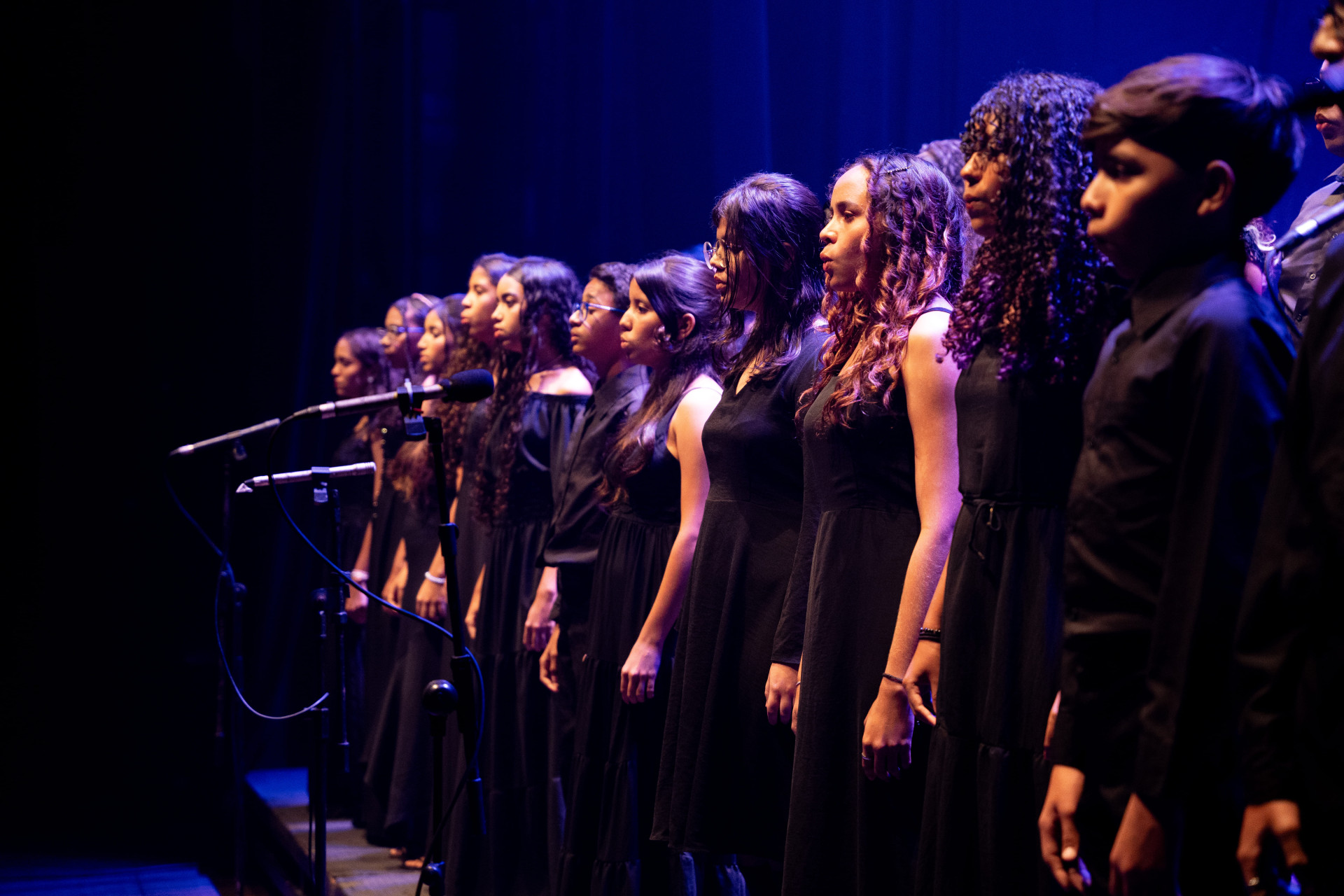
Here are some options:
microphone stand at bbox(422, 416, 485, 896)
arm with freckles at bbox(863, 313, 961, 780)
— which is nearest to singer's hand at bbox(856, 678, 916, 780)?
arm with freckles at bbox(863, 313, 961, 780)

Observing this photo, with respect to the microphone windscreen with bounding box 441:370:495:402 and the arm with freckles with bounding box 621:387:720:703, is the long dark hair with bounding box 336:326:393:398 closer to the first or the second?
the arm with freckles with bounding box 621:387:720:703

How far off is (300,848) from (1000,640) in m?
3.43

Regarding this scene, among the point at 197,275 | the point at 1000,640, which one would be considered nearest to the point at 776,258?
the point at 1000,640

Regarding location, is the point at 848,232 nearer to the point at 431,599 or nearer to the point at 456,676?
the point at 456,676

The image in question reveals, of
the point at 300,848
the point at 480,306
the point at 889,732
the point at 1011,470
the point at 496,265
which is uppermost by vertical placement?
the point at 496,265

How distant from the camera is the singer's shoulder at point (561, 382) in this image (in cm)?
385

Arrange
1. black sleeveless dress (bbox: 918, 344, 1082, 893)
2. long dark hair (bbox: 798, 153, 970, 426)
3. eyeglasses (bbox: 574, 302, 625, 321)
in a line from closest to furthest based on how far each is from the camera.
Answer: black sleeveless dress (bbox: 918, 344, 1082, 893)
long dark hair (bbox: 798, 153, 970, 426)
eyeglasses (bbox: 574, 302, 625, 321)

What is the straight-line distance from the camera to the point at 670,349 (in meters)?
3.12

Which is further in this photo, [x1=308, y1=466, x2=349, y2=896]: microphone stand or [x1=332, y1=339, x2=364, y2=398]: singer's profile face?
[x1=332, y1=339, x2=364, y2=398]: singer's profile face

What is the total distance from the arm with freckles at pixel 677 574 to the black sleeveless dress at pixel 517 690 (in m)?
0.75

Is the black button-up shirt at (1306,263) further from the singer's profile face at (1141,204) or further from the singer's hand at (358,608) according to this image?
the singer's hand at (358,608)

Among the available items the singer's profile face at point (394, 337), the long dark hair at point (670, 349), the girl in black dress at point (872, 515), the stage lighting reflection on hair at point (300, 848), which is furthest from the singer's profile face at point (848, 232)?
the singer's profile face at point (394, 337)

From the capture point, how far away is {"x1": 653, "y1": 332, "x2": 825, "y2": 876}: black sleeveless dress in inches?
96.5

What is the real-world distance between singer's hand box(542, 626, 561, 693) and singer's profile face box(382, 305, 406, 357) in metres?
2.02
